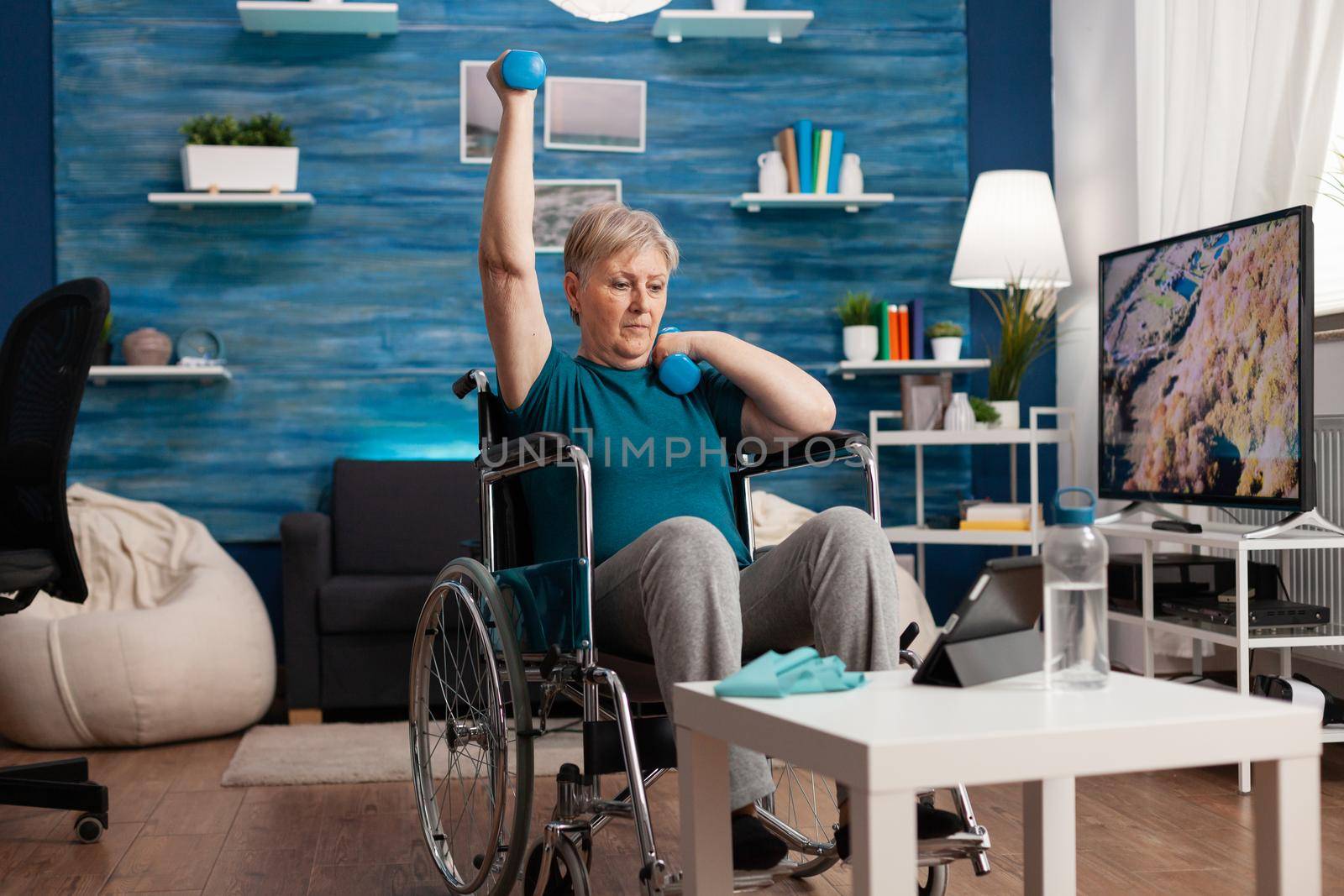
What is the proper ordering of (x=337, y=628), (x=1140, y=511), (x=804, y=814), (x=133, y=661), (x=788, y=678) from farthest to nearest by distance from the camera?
Answer: 1. (x=337, y=628)
2. (x=1140, y=511)
3. (x=133, y=661)
4. (x=804, y=814)
5. (x=788, y=678)

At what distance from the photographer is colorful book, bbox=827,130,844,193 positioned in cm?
445

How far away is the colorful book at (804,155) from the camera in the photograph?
4.43m

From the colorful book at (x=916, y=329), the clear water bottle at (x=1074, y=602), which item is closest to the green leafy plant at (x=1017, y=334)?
the colorful book at (x=916, y=329)

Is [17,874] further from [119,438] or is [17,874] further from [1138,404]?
[1138,404]

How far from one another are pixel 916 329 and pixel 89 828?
292 centimetres

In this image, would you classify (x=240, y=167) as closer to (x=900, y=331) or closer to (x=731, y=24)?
(x=731, y=24)

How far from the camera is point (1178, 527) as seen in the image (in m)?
3.09

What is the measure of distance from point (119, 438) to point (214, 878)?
2432 millimetres

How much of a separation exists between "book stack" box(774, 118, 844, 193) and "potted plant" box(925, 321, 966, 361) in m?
0.62

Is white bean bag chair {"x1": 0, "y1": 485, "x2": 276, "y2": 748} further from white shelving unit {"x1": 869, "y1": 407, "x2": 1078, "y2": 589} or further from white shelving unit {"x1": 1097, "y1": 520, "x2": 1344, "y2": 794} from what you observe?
white shelving unit {"x1": 1097, "y1": 520, "x2": 1344, "y2": 794}

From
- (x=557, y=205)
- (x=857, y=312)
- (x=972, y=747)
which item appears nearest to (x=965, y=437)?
(x=857, y=312)


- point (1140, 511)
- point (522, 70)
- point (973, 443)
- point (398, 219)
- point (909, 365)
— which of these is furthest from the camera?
point (398, 219)

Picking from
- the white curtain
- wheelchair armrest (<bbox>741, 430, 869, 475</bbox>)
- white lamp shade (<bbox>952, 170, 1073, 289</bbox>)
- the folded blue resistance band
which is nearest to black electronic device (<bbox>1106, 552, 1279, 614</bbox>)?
the white curtain

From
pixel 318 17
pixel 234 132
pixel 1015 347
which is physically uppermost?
pixel 318 17
